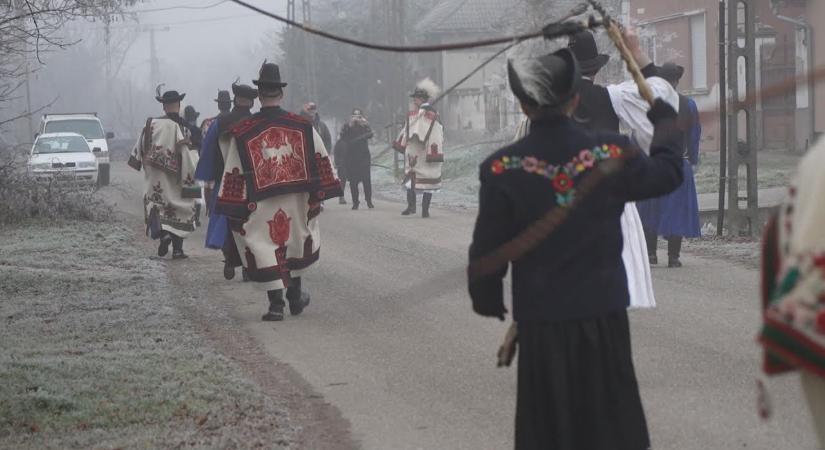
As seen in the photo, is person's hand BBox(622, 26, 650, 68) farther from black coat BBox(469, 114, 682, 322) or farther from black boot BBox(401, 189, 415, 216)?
black boot BBox(401, 189, 415, 216)

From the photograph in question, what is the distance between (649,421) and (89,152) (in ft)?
90.9

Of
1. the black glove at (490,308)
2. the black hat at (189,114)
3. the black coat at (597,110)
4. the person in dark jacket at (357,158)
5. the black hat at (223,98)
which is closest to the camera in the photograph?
the black glove at (490,308)

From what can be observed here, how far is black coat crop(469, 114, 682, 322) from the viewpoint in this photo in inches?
167

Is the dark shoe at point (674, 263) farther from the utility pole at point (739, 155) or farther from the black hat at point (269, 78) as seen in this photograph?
the black hat at point (269, 78)

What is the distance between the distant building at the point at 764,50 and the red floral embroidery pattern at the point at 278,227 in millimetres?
16256

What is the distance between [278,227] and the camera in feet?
33.1

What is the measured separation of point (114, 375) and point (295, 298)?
2.81m

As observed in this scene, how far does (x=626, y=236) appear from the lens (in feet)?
22.5

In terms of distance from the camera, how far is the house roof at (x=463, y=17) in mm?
53125

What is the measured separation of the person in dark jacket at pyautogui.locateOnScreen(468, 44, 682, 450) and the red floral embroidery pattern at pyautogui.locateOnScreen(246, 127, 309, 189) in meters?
5.71

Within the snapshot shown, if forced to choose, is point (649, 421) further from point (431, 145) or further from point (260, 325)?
point (431, 145)

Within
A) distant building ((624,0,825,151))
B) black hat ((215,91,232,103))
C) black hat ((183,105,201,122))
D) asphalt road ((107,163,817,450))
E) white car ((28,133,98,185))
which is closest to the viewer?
asphalt road ((107,163,817,450))

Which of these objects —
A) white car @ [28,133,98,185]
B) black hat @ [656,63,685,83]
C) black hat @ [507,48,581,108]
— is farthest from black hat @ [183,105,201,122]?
black hat @ [507,48,581,108]

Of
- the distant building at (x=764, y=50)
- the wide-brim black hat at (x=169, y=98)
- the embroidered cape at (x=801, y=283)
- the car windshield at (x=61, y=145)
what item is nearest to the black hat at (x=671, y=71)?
the wide-brim black hat at (x=169, y=98)
